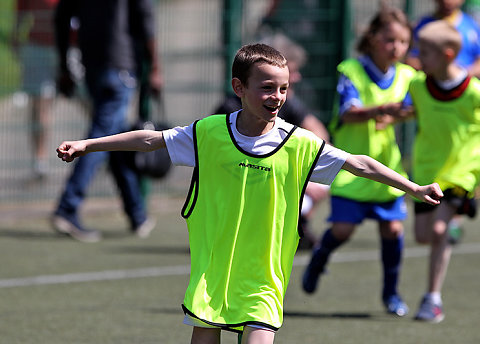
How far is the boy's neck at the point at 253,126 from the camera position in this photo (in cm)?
454

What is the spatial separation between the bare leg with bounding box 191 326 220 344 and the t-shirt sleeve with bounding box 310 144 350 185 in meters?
0.72

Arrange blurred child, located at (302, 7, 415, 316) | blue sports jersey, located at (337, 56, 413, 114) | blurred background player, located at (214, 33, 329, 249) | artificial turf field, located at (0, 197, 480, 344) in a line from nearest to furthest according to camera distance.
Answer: artificial turf field, located at (0, 197, 480, 344) < blurred child, located at (302, 7, 415, 316) < blue sports jersey, located at (337, 56, 413, 114) < blurred background player, located at (214, 33, 329, 249)

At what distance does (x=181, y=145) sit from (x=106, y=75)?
5.48m

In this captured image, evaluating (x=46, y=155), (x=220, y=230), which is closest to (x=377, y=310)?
(x=220, y=230)

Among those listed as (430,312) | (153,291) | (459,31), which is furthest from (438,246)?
(459,31)

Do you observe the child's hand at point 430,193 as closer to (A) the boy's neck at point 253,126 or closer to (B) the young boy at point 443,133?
(A) the boy's neck at point 253,126

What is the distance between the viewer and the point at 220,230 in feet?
14.9

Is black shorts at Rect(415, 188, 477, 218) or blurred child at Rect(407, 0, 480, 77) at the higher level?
blurred child at Rect(407, 0, 480, 77)

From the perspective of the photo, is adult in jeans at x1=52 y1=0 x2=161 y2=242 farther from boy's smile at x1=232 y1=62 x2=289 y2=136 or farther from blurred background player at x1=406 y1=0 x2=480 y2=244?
boy's smile at x1=232 y1=62 x2=289 y2=136

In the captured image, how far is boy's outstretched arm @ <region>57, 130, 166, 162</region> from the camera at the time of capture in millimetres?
4387

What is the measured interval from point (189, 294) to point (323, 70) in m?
8.67

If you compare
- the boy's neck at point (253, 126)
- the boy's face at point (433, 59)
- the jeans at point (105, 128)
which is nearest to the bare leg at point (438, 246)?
the boy's face at point (433, 59)

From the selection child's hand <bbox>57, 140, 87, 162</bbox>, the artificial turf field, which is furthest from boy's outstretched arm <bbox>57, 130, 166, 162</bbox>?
the artificial turf field

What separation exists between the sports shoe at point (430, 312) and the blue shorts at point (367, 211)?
0.59m
